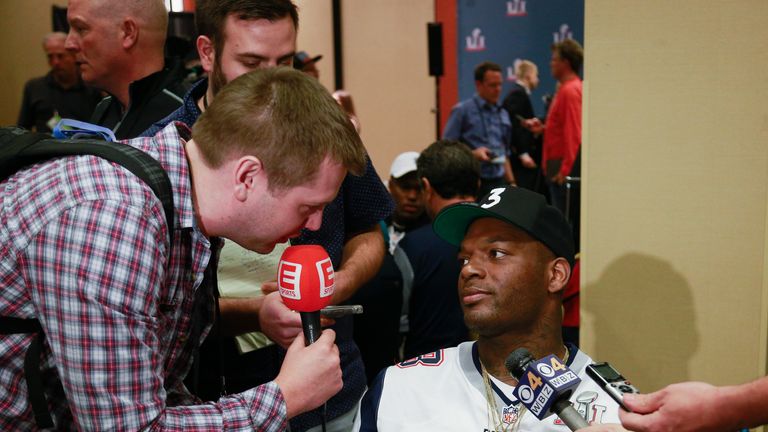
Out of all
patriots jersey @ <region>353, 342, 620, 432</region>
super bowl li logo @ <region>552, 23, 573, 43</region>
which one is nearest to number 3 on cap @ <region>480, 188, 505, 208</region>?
patriots jersey @ <region>353, 342, 620, 432</region>

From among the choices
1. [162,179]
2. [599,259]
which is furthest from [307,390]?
[599,259]

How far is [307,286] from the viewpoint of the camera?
1.64 metres

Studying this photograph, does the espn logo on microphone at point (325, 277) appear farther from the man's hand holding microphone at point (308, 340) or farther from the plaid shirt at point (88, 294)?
the plaid shirt at point (88, 294)

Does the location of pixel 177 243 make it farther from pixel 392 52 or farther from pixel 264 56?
pixel 392 52

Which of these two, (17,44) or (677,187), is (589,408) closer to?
(677,187)

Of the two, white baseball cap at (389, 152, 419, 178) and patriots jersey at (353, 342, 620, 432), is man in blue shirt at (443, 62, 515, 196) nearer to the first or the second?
white baseball cap at (389, 152, 419, 178)

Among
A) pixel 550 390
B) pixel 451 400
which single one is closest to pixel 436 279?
pixel 451 400

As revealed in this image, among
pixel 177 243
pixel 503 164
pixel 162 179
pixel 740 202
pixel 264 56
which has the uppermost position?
pixel 264 56

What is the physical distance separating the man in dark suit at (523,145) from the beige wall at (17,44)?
16.0ft

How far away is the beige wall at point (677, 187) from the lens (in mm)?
2742

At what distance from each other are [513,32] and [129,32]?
7.30 m

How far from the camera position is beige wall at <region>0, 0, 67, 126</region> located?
3.93m

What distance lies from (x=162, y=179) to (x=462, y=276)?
1.15 metres

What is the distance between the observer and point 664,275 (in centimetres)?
290
